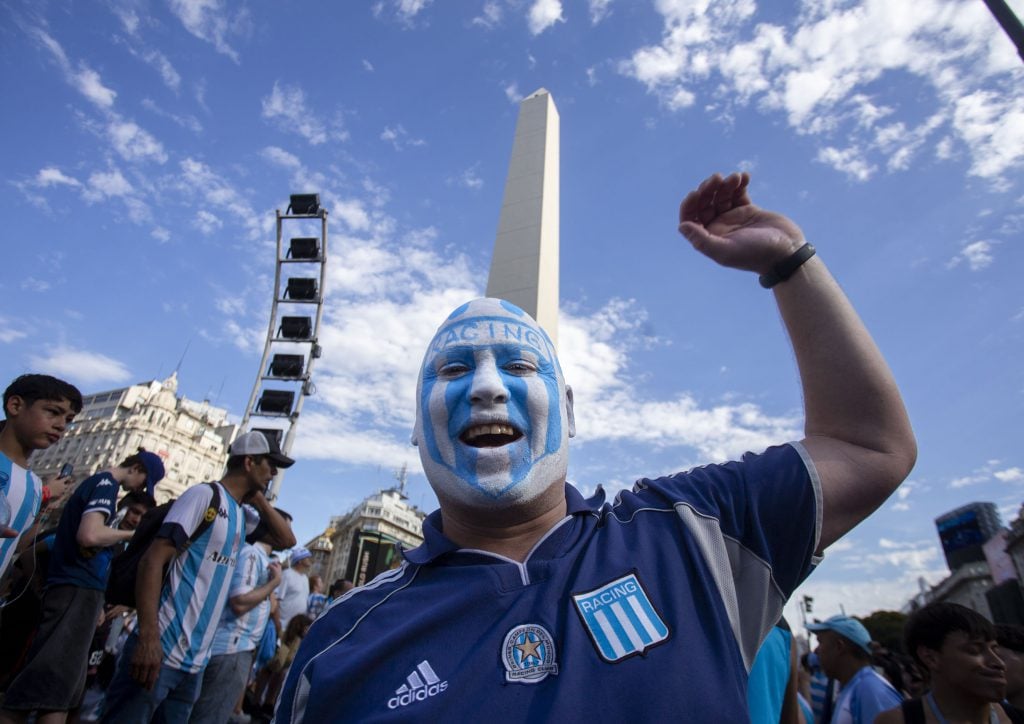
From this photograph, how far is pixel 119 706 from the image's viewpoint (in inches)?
104

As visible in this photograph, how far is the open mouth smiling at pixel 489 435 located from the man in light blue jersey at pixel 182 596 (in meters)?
2.13

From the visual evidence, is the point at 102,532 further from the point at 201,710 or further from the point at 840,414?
the point at 840,414

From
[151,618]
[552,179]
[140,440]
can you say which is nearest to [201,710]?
[151,618]

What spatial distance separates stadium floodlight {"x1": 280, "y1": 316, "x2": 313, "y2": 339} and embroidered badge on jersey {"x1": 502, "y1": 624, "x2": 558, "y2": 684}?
11.8 metres

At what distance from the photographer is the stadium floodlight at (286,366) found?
38.7 ft

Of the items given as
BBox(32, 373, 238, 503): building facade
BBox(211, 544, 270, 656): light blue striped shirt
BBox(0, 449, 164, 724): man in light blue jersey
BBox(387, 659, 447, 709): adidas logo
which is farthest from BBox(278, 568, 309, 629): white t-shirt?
BBox(32, 373, 238, 503): building facade

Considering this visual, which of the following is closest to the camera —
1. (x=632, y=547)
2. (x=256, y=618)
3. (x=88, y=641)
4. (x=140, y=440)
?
(x=632, y=547)

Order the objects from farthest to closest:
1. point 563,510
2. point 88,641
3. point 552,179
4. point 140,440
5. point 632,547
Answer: point 140,440, point 552,179, point 88,641, point 563,510, point 632,547

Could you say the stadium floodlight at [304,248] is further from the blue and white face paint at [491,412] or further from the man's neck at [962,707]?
the man's neck at [962,707]

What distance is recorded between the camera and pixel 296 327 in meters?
12.2

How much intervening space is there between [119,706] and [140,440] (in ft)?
231

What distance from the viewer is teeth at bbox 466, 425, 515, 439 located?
1.55 meters

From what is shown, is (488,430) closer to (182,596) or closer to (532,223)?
(182,596)

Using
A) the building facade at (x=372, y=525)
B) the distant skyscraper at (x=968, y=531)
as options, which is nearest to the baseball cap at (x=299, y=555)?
the building facade at (x=372, y=525)
